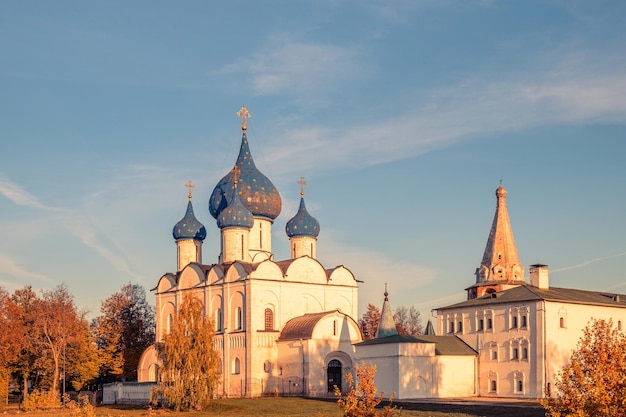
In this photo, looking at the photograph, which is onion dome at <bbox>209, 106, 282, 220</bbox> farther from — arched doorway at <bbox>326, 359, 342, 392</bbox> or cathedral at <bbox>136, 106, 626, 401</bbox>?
arched doorway at <bbox>326, 359, 342, 392</bbox>

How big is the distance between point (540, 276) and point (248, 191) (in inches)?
756

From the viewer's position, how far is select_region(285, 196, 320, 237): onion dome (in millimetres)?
57688

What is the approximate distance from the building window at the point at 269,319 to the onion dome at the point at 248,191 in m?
7.26

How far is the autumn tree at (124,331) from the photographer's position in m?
60.4

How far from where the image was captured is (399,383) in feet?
142

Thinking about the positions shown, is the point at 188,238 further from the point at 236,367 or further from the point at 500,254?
the point at 500,254

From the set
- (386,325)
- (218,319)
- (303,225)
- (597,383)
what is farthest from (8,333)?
(597,383)

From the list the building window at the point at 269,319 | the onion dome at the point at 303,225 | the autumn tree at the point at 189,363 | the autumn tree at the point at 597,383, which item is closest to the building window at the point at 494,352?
the building window at the point at 269,319

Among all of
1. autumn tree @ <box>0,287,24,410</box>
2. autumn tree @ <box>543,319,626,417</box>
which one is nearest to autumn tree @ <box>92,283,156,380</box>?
autumn tree @ <box>0,287,24,410</box>

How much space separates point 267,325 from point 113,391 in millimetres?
9519

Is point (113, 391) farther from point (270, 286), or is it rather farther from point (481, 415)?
point (481, 415)

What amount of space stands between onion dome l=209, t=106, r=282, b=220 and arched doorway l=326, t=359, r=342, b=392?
1144cm

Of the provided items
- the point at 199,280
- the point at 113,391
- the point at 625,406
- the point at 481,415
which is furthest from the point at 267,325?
the point at 625,406

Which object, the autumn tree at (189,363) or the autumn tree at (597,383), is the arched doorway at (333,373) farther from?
the autumn tree at (597,383)
